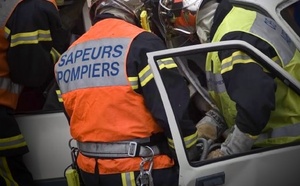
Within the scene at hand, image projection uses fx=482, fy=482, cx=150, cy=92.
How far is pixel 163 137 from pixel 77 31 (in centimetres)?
142

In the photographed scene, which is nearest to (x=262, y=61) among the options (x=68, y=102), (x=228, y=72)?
(x=228, y=72)

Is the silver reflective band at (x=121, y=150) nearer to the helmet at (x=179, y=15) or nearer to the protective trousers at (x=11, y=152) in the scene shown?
the protective trousers at (x=11, y=152)

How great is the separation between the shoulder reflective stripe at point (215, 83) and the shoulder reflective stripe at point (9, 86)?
131 cm

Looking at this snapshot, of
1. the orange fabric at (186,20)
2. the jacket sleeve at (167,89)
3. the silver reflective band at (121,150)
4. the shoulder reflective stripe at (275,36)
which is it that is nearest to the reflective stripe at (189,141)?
the jacket sleeve at (167,89)

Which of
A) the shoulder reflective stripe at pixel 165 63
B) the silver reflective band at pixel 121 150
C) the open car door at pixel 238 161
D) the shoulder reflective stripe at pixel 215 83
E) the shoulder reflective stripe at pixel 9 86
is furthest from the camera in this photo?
the shoulder reflective stripe at pixel 9 86

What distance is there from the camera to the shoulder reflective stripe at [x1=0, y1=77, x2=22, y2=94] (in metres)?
3.17

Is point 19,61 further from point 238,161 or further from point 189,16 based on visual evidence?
point 238,161

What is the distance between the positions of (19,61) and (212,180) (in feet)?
4.94

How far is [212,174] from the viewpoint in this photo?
2.36m

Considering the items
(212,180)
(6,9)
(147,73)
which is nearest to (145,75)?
(147,73)

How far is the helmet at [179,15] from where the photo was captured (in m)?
2.93

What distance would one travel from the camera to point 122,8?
2.81 meters

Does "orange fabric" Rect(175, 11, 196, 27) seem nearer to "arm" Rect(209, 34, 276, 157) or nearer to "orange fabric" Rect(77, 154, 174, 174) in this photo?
"arm" Rect(209, 34, 276, 157)

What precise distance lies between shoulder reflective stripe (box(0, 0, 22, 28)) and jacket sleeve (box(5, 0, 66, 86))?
3cm
